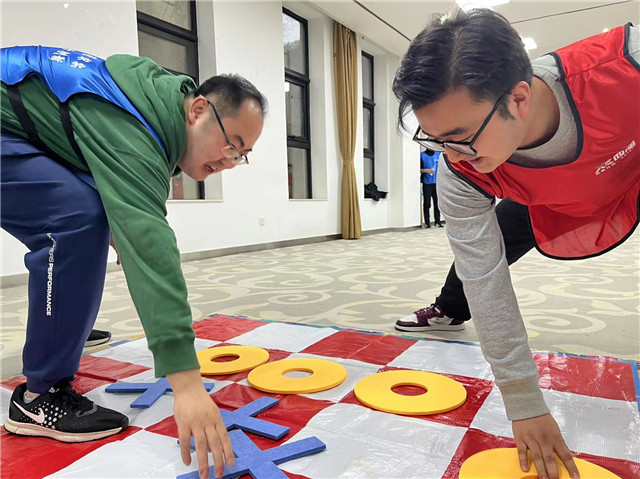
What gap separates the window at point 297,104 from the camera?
5.57m

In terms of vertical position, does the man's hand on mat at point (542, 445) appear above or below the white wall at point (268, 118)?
below

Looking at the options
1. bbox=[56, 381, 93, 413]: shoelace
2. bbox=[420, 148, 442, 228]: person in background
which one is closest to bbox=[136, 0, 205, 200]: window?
bbox=[56, 381, 93, 413]: shoelace

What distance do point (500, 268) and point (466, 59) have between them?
0.38 m

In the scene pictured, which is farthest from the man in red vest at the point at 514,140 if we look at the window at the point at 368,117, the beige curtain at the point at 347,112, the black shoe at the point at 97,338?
the window at the point at 368,117

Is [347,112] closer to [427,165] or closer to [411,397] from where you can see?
[427,165]

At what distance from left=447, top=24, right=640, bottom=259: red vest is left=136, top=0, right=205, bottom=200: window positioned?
3341 millimetres

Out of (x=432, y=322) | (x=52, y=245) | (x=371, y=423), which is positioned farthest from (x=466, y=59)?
(x=432, y=322)

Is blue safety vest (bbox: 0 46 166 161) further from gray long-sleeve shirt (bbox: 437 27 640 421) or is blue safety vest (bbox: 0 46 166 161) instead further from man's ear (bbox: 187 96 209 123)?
Result: gray long-sleeve shirt (bbox: 437 27 640 421)

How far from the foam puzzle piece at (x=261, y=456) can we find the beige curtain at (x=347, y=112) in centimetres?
516

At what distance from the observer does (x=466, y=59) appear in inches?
26.9

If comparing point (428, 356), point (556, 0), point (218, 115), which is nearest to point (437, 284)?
point (428, 356)

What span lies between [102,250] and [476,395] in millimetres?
A: 897

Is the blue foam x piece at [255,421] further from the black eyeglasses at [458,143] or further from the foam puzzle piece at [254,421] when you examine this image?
the black eyeglasses at [458,143]

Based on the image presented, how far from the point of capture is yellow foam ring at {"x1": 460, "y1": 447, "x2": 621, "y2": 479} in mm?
769
